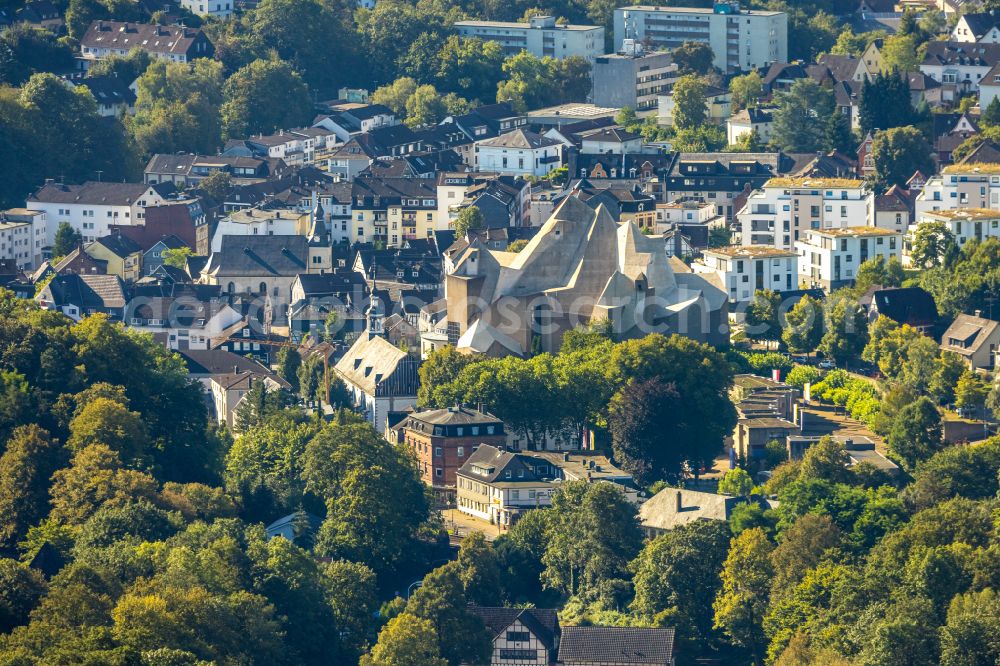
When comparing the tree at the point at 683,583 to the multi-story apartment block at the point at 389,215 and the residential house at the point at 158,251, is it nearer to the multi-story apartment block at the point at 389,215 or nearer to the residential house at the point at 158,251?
the residential house at the point at 158,251

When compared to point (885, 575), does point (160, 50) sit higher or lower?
higher

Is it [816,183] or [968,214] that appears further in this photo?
[816,183]

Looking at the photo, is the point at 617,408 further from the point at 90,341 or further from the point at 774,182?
the point at 774,182

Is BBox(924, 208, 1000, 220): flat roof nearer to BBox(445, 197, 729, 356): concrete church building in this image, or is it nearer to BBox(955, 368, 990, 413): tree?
BBox(445, 197, 729, 356): concrete church building

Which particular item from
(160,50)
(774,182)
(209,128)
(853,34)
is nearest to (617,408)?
(774,182)

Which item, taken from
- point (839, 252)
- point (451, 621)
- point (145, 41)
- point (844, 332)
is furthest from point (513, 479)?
point (145, 41)

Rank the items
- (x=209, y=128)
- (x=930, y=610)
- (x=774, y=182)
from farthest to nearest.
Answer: (x=209, y=128)
(x=774, y=182)
(x=930, y=610)

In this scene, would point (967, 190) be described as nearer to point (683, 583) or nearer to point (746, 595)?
point (683, 583)

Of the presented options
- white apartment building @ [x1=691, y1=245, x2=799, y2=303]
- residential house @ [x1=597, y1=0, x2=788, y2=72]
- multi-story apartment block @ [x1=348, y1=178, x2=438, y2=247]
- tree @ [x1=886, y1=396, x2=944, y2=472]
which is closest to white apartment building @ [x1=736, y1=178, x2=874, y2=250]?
white apartment building @ [x1=691, y1=245, x2=799, y2=303]
